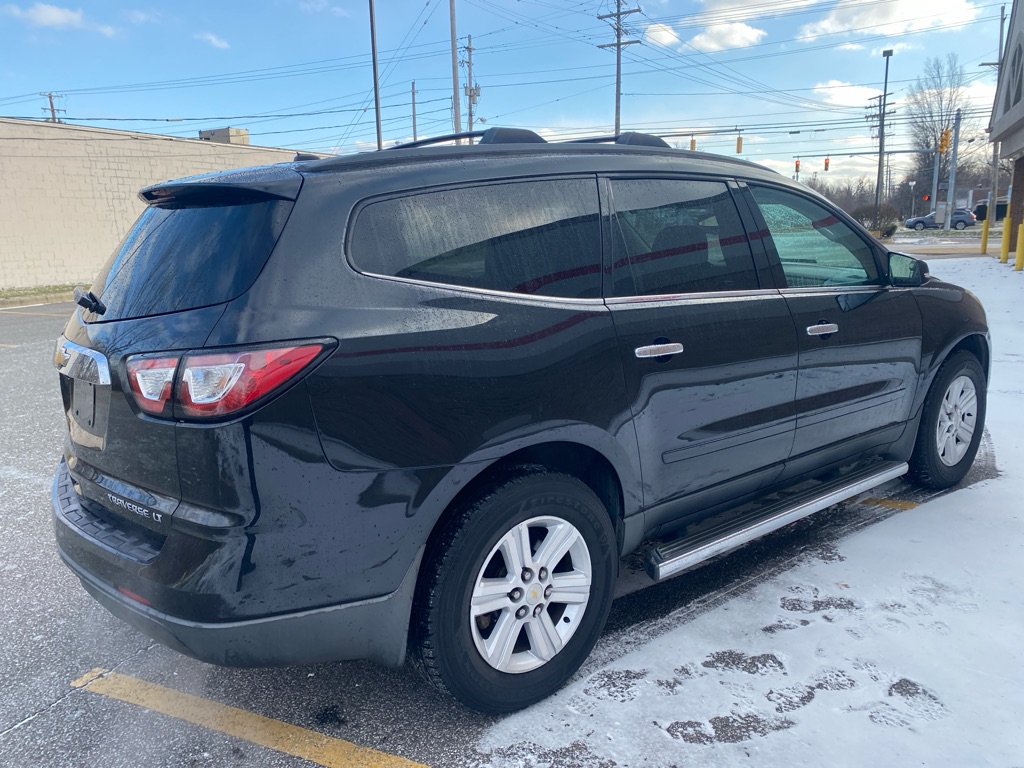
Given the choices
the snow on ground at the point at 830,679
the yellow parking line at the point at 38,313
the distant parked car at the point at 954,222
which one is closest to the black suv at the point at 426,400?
the snow on ground at the point at 830,679

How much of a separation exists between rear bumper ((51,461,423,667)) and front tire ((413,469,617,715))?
109mm

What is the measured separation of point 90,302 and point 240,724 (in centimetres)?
150

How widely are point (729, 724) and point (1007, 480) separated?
123 inches

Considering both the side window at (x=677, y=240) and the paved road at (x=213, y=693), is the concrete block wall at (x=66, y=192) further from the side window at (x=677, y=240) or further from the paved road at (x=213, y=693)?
the side window at (x=677, y=240)

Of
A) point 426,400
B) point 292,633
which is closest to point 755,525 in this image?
point 426,400

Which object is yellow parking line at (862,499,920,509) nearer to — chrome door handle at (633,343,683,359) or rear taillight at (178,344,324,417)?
chrome door handle at (633,343,683,359)

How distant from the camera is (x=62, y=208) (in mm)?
24688

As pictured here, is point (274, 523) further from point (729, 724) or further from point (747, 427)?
point (747, 427)

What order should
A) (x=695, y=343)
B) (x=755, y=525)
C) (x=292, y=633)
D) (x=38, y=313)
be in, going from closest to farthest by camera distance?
(x=292, y=633) < (x=695, y=343) < (x=755, y=525) < (x=38, y=313)

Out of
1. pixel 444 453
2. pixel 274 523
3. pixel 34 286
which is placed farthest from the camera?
pixel 34 286

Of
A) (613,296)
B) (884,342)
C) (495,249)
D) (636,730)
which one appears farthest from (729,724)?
(884,342)

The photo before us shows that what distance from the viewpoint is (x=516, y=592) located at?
7.70ft

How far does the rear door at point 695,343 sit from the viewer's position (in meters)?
2.66

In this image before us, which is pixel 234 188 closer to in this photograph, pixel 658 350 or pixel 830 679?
pixel 658 350
